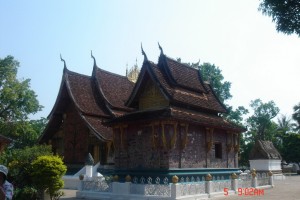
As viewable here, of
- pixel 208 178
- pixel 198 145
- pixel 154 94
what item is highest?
pixel 154 94

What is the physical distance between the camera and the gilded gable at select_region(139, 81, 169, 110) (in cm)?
1856

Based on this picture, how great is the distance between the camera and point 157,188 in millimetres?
14977

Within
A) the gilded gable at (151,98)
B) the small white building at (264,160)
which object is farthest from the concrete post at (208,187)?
the small white building at (264,160)

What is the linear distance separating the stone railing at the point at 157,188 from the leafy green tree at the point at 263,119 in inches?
1733

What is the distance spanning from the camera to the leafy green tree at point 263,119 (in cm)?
6131

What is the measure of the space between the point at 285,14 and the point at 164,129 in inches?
304

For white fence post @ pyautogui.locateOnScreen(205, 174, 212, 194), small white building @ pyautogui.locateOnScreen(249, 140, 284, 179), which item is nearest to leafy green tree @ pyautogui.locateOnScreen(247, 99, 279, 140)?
small white building @ pyautogui.locateOnScreen(249, 140, 284, 179)

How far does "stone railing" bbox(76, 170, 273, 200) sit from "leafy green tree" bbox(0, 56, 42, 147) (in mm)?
22925

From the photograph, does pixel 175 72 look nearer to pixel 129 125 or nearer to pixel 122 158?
pixel 129 125

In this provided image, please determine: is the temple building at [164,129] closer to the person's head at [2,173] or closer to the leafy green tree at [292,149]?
the person's head at [2,173]

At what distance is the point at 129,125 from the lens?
60.1 ft

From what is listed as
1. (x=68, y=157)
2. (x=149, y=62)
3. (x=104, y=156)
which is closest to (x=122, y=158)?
(x=149, y=62)

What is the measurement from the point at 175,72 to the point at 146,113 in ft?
11.1

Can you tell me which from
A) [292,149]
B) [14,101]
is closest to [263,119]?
[292,149]
